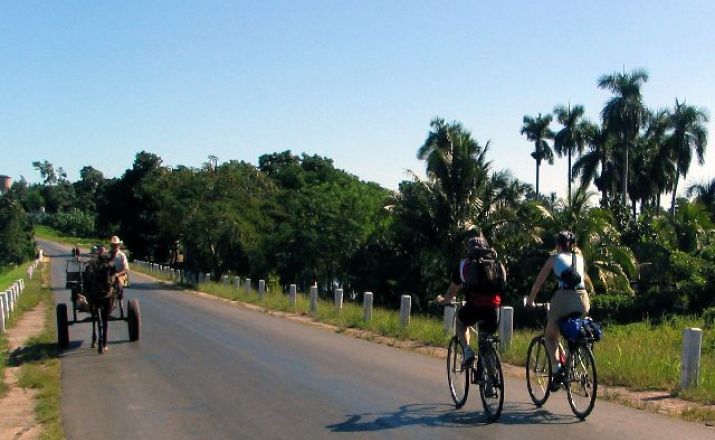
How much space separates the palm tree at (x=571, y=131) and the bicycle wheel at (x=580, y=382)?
202 feet

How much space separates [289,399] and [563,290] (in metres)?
3.64

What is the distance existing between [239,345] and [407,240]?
71.6ft

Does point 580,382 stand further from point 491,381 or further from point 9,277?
point 9,277

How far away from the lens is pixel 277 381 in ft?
35.7

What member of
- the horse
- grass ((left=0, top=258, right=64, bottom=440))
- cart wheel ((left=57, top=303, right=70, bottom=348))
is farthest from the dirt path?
the horse

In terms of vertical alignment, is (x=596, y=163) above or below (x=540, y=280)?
above

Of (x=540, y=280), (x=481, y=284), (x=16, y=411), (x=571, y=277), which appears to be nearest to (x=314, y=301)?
(x=16, y=411)

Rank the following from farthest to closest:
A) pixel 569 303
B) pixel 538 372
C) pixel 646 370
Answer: pixel 646 370, pixel 538 372, pixel 569 303

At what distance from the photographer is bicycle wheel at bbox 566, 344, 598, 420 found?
7.95m

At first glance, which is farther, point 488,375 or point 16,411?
point 16,411

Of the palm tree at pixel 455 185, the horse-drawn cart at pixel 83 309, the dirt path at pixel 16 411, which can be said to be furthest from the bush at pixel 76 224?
the dirt path at pixel 16 411

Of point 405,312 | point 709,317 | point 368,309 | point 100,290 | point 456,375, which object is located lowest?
point 709,317

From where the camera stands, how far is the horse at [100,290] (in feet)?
44.8

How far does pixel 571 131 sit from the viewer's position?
68.2 m
